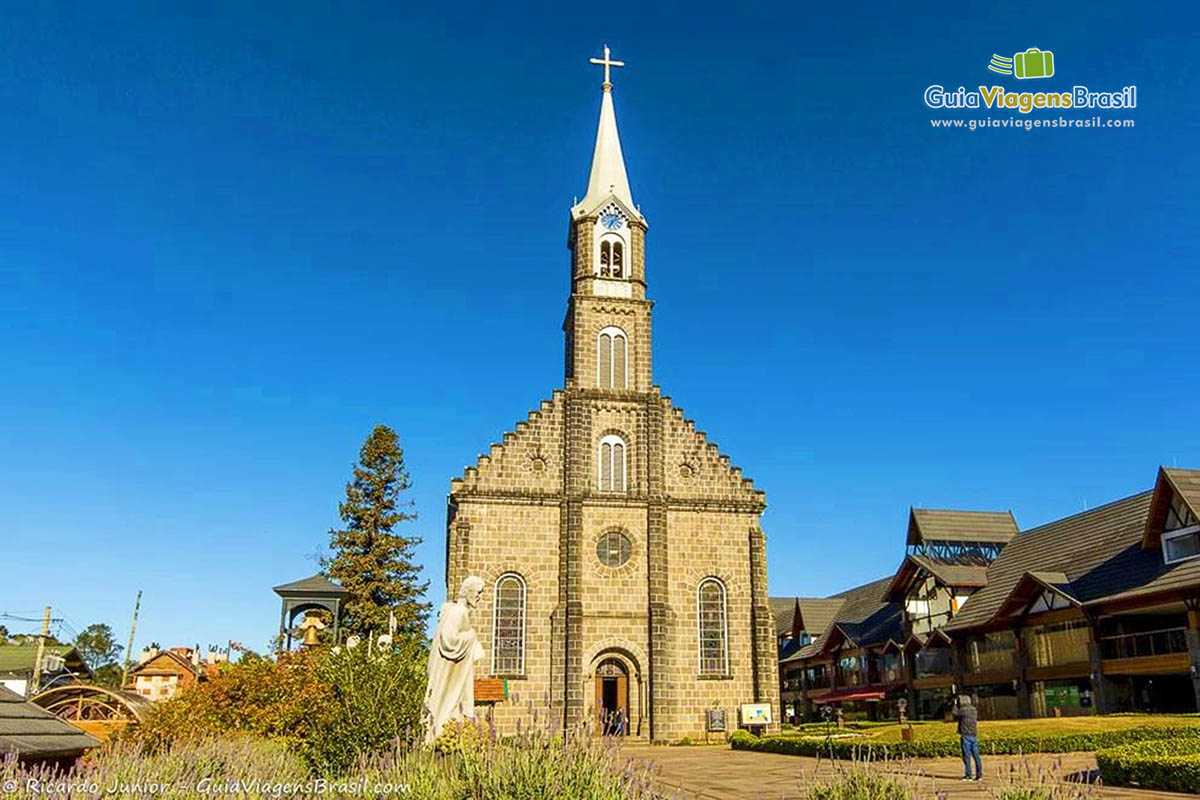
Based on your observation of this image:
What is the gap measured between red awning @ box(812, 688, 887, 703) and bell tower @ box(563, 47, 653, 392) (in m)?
21.5

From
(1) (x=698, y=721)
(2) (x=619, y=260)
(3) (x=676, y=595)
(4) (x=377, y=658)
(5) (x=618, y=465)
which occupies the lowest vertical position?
(1) (x=698, y=721)

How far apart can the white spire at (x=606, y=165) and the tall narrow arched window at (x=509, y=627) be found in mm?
17918

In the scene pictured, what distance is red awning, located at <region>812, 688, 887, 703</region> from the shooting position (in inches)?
1875

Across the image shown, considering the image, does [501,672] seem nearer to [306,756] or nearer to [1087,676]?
[306,756]

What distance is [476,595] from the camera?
13.9 meters

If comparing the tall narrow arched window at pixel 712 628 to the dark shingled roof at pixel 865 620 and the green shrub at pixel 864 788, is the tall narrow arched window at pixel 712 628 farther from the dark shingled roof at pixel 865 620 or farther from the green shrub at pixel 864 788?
the green shrub at pixel 864 788

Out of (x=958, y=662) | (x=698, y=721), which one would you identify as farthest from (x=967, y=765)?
(x=958, y=662)

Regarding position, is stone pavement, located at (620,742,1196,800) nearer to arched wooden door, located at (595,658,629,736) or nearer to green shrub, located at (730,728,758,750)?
green shrub, located at (730,728,758,750)

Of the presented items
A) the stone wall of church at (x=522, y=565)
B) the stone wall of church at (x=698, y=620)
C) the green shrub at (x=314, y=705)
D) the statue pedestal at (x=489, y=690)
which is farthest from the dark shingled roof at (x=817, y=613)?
the green shrub at (x=314, y=705)

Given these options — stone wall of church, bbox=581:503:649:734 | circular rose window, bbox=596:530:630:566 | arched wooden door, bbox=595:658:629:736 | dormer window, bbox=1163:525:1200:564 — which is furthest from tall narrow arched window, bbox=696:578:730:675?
dormer window, bbox=1163:525:1200:564

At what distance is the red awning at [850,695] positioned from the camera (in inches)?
1875

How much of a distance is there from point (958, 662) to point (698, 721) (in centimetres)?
1467

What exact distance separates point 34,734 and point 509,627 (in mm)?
26245

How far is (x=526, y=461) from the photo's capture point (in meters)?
38.3
